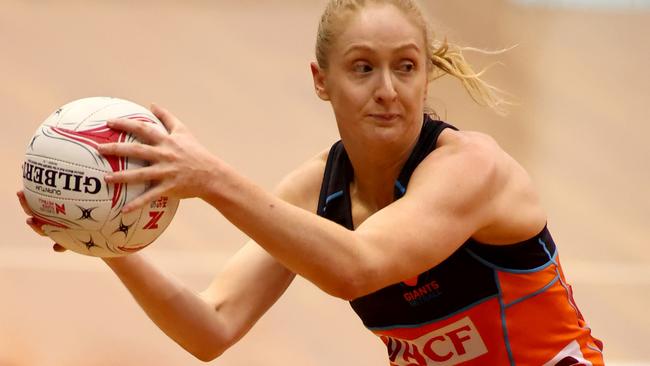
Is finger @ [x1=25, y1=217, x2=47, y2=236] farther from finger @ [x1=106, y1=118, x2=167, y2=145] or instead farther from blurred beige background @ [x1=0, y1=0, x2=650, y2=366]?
blurred beige background @ [x1=0, y1=0, x2=650, y2=366]

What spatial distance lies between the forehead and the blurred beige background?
2.46 m

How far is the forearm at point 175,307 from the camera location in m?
2.14

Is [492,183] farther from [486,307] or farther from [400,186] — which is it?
[486,307]

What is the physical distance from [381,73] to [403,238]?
1.35 ft

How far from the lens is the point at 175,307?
221 cm

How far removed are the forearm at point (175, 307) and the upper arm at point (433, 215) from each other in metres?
0.64

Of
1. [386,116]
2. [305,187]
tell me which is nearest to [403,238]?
[386,116]

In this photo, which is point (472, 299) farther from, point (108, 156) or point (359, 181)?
point (108, 156)

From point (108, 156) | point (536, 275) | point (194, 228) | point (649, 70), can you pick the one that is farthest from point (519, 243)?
point (649, 70)

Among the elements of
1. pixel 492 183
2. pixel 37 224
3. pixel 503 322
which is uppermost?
pixel 492 183

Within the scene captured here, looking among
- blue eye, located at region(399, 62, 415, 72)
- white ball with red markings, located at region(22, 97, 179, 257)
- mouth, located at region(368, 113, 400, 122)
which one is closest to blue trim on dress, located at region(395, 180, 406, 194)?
mouth, located at region(368, 113, 400, 122)

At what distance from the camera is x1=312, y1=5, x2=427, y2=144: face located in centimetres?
197

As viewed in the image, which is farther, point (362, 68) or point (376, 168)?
point (376, 168)

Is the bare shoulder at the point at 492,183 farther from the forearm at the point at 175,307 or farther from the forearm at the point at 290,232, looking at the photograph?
the forearm at the point at 175,307
